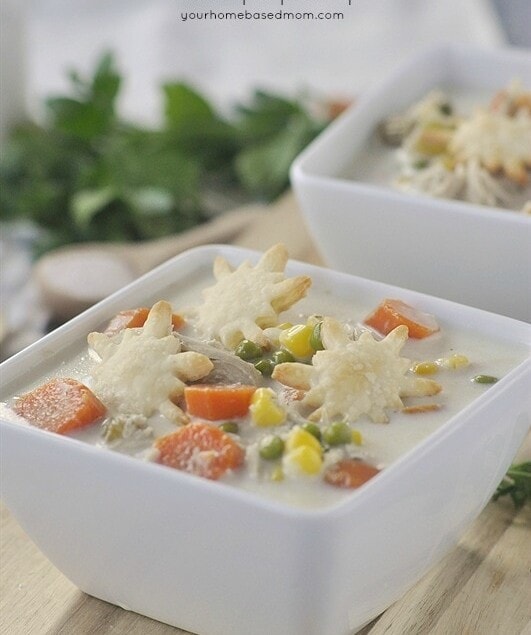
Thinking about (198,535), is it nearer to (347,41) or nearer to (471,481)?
(471,481)

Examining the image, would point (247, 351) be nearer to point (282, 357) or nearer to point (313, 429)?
point (282, 357)

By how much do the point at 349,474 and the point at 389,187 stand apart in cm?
164

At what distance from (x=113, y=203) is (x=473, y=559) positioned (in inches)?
92.3

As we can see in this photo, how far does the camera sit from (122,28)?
268 inches

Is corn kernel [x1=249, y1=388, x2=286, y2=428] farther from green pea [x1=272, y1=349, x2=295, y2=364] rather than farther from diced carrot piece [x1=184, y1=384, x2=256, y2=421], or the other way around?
green pea [x1=272, y1=349, x2=295, y2=364]

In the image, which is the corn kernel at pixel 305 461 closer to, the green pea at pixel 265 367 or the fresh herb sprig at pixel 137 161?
the green pea at pixel 265 367

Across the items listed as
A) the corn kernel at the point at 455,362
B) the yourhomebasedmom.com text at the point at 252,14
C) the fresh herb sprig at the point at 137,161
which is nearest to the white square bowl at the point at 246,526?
the corn kernel at the point at 455,362

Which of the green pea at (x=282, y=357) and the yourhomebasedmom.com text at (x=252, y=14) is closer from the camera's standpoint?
the green pea at (x=282, y=357)

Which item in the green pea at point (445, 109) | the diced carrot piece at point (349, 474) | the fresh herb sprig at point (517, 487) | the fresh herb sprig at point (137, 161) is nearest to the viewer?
the diced carrot piece at point (349, 474)

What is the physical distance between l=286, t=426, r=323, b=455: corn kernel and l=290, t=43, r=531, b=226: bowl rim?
114 centimetres

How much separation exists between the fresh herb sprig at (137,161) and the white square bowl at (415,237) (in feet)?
2.94

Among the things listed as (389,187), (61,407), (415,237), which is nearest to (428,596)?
(61,407)

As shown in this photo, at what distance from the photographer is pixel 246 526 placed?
6.24 feet

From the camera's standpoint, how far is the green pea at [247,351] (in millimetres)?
2375
